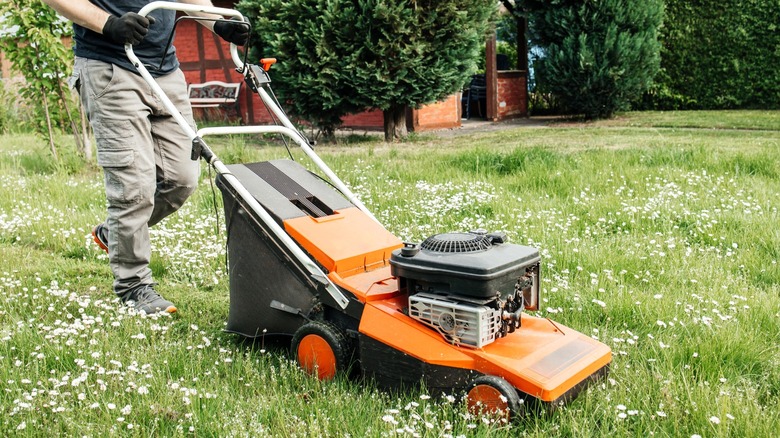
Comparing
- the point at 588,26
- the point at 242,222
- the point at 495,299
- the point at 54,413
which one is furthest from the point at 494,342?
the point at 588,26

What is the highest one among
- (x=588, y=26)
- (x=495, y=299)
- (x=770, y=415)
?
(x=588, y=26)

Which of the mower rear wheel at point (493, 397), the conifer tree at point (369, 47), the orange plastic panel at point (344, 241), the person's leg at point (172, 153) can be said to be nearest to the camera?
the mower rear wheel at point (493, 397)

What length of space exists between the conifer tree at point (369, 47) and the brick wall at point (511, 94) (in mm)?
Answer: 4893

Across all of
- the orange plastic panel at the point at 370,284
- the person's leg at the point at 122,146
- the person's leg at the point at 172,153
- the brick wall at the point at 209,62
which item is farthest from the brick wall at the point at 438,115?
the orange plastic panel at the point at 370,284

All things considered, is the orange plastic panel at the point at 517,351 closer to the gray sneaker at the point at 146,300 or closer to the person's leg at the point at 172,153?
the gray sneaker at the point at 146,300

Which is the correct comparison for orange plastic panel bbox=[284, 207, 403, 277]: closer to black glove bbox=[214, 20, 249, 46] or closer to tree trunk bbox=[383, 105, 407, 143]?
black glove bbox=[214, 20, 249, 46]

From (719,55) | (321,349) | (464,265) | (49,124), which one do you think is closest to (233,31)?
(321,349)

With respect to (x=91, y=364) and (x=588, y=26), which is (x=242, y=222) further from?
(x=588, y=26)

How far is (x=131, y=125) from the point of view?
3.38 metres

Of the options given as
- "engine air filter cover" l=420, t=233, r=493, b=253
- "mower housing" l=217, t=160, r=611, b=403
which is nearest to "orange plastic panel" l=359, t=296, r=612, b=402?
"mower housing" l=217, t=160, r=611, b=403

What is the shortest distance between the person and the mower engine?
1438mm

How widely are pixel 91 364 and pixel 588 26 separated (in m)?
10.1

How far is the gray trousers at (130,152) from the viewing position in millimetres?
3352

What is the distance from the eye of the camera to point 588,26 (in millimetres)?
11406
